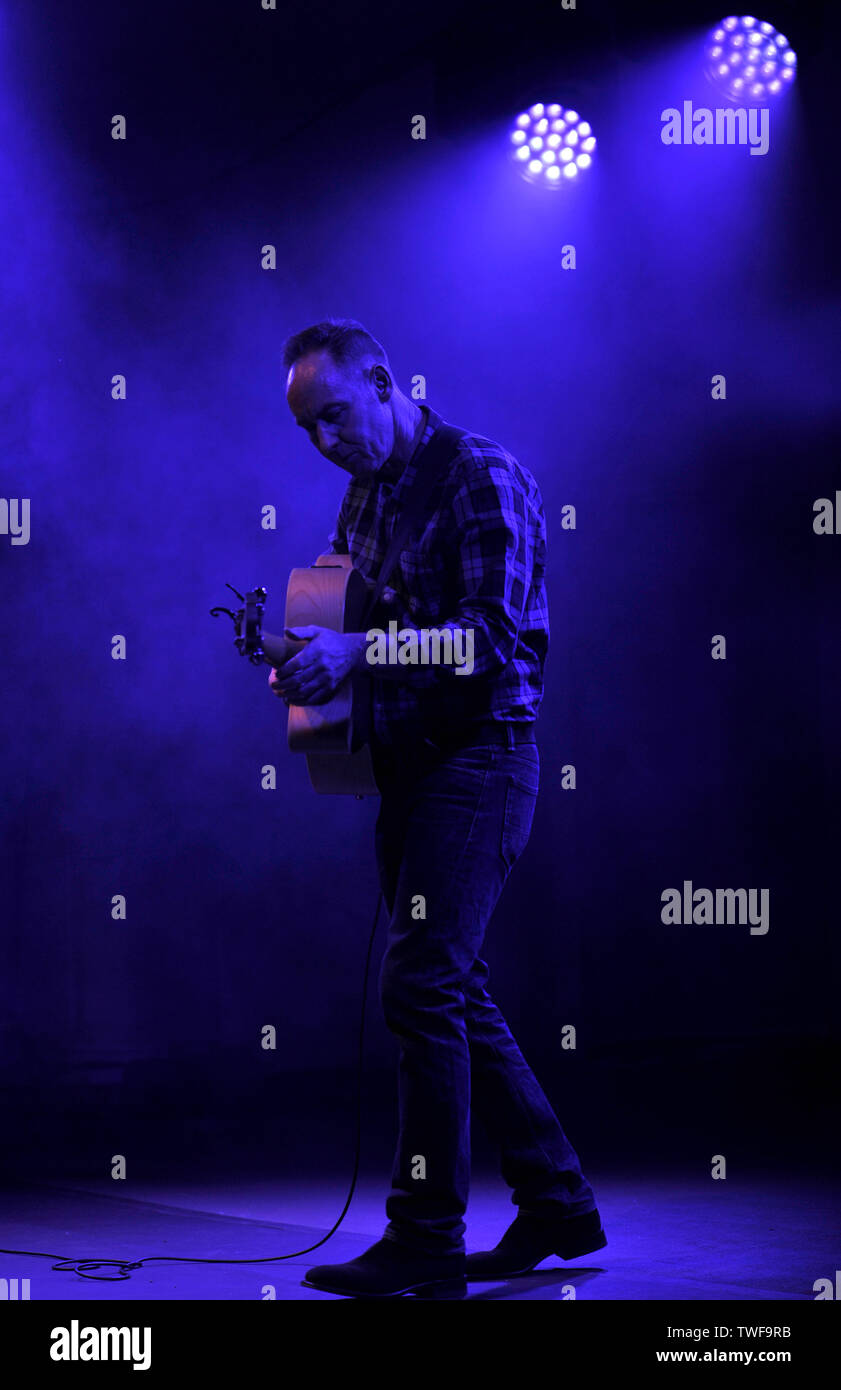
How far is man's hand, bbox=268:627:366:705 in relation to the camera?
80.6 inches

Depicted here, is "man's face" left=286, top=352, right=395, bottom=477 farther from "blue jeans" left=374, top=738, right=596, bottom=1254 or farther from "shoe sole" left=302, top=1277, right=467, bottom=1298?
"shoe sole" left=302, top=1277, right=467, bottom=1298

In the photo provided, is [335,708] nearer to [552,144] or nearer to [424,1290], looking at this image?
[424,1290]

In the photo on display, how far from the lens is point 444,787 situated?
2.14 m

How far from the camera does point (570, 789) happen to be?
5266 millimetres

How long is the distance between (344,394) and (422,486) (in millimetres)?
203

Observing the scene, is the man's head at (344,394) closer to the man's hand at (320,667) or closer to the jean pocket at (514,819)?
the man's hand at (320,667)

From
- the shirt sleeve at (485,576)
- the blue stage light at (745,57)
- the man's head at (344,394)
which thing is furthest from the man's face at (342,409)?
the blue stage light at (745,57)

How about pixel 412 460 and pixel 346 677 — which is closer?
pixel 346 677

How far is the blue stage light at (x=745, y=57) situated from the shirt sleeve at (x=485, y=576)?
319 cm

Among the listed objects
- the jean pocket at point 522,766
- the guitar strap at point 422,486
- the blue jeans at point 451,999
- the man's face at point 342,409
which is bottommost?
the blue jeans at point 451,999

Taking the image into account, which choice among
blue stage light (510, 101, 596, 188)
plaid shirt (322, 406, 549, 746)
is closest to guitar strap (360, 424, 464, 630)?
plaid shirt (322, 406, 549, 746)

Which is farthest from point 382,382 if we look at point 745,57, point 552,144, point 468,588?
point 745,57

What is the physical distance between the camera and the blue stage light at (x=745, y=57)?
15.3 feet
